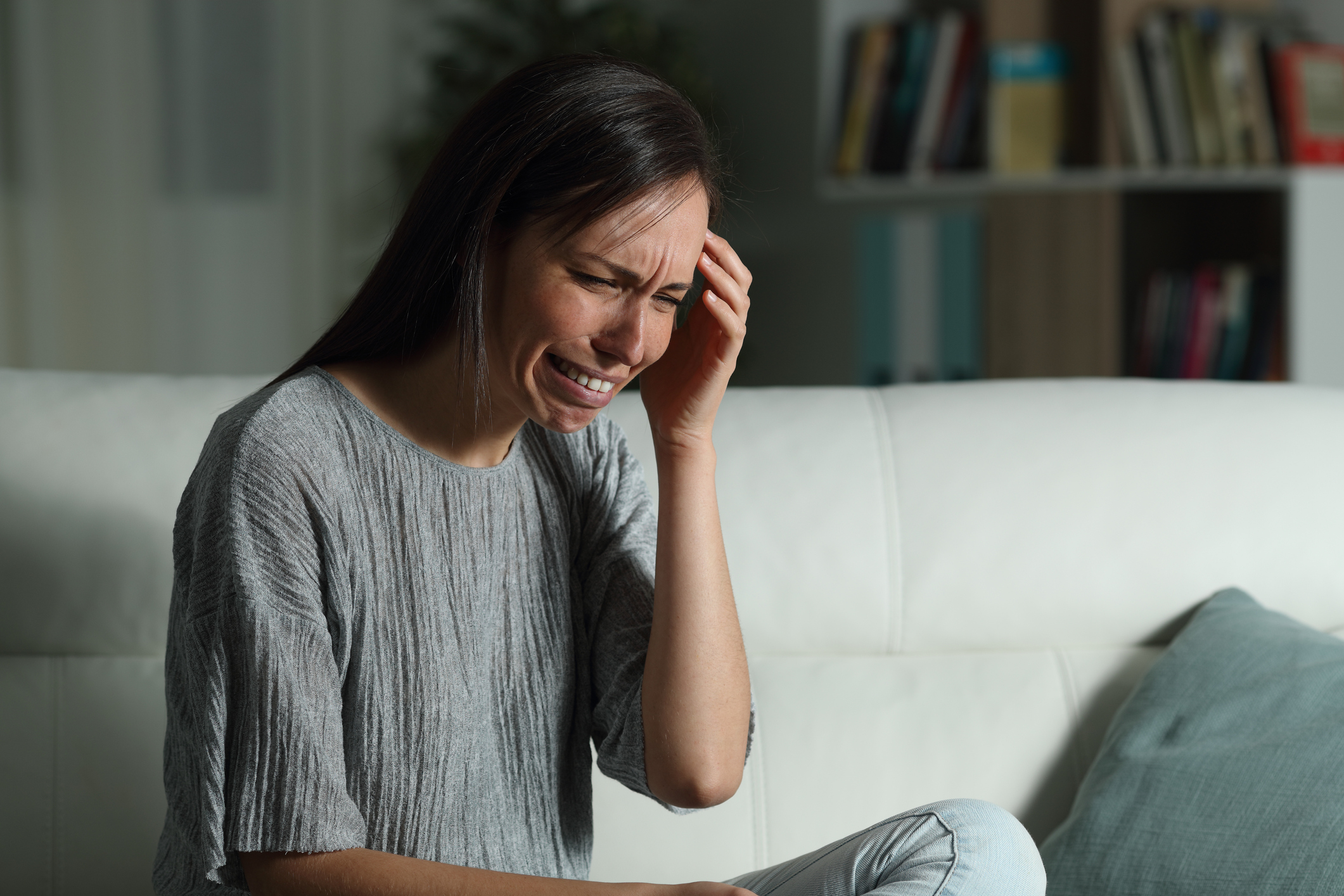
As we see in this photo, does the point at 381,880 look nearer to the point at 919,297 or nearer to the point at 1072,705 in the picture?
the point at 1072,705

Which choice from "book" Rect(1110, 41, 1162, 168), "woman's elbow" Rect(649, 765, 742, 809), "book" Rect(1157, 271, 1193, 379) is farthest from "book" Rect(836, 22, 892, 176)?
"woman's elbow" Rect(649, 765, 742, 809)

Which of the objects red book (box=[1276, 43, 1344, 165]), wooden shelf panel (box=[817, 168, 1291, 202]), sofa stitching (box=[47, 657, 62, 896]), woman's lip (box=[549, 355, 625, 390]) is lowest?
sofa stitching (box=[47, 657, 62, 896])

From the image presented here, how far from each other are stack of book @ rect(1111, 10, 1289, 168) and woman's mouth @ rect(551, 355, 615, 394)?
205 cm

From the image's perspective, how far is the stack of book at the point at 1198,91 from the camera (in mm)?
2508

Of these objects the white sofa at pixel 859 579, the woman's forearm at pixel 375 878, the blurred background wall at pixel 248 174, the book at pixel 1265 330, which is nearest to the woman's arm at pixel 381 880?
the woman's forearm at pixel 375 878

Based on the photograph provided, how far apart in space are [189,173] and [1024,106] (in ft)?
6.36

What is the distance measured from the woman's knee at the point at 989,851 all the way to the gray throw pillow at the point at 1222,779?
0.88 ft

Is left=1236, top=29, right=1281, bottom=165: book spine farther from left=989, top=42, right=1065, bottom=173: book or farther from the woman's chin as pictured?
the woman's chin

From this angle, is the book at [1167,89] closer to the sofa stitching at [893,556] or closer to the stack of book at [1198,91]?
the stack of book at [1198,91]

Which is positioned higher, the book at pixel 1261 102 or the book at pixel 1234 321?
the book at pixel 1261 102

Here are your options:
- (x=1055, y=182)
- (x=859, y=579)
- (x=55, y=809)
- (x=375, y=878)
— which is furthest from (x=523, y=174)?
(x=1055, y=182)

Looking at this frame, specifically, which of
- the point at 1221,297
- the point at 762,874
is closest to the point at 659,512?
the point at 762,874

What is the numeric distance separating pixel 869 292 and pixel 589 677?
6.57 ft

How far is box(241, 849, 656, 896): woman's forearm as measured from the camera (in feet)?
2.81
